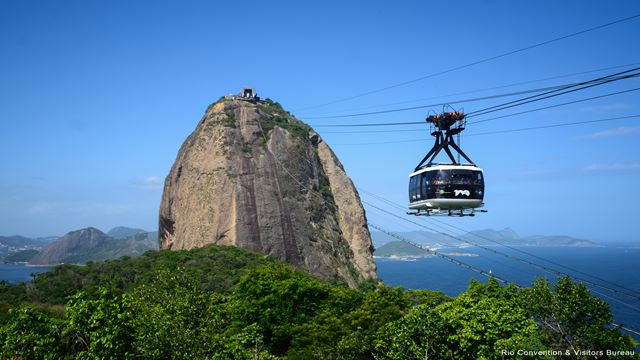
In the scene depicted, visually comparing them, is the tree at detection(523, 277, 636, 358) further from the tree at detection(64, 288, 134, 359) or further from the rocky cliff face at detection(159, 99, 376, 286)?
the rocky cliff face at detection(159, 99, 376, 286)

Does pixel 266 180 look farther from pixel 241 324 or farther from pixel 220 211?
pixel 241 324

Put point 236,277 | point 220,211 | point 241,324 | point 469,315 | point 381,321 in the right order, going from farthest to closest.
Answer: point 220,211
point 236,277
point 241,324
point 381,321
point 469,315

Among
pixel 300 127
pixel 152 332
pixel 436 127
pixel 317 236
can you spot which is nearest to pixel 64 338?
pixel 152 332

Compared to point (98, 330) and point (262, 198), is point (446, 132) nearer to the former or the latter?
point (98, 330)

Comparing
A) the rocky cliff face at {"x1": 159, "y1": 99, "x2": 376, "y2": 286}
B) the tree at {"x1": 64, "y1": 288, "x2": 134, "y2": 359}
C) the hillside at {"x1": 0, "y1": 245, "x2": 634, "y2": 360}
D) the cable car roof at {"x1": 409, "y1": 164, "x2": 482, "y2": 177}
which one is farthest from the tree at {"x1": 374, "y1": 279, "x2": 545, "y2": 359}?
the rocky cliff face at {"x1": 159, "y1": 99, "x2": 376, "y2": 286}

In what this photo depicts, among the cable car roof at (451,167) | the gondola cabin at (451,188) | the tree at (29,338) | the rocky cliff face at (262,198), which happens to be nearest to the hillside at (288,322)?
the tree at (29,338)

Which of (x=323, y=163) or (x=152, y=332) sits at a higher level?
(x=323, y=163)

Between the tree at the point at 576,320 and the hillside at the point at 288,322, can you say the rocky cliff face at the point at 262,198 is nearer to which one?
the hillside at the point at 288,322
